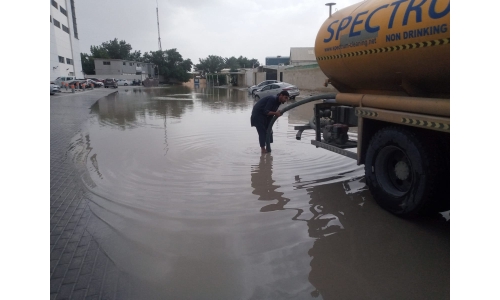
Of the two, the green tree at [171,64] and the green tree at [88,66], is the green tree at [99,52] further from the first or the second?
the green tree at [171,64]

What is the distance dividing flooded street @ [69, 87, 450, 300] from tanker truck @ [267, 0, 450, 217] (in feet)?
1.77

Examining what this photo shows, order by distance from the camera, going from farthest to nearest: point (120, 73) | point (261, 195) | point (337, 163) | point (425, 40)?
point (120, 73) → point (337, 163) → point (261, 195) → point (425, 40)

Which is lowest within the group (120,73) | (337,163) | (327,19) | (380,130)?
(337,163)

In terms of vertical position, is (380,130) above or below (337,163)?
above

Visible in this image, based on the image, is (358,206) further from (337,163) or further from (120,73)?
(120,73)

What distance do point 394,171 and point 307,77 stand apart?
104 ft

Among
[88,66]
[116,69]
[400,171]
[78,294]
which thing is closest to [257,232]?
[78,294]

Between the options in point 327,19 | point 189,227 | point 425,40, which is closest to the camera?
point 425,40

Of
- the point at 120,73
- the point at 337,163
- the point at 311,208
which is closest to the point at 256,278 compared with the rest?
the point at 311,208

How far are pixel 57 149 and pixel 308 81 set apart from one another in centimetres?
2944

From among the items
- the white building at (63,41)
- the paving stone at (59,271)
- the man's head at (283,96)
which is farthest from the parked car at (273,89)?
the white building at (63,41)

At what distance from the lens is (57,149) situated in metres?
8.52

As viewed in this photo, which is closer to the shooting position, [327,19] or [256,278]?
[256,278]

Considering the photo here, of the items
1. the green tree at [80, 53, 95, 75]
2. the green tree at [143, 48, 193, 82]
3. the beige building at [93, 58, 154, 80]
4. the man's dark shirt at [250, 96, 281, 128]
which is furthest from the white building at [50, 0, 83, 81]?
the man's dark shirt at [250, 96, 281, 128]
